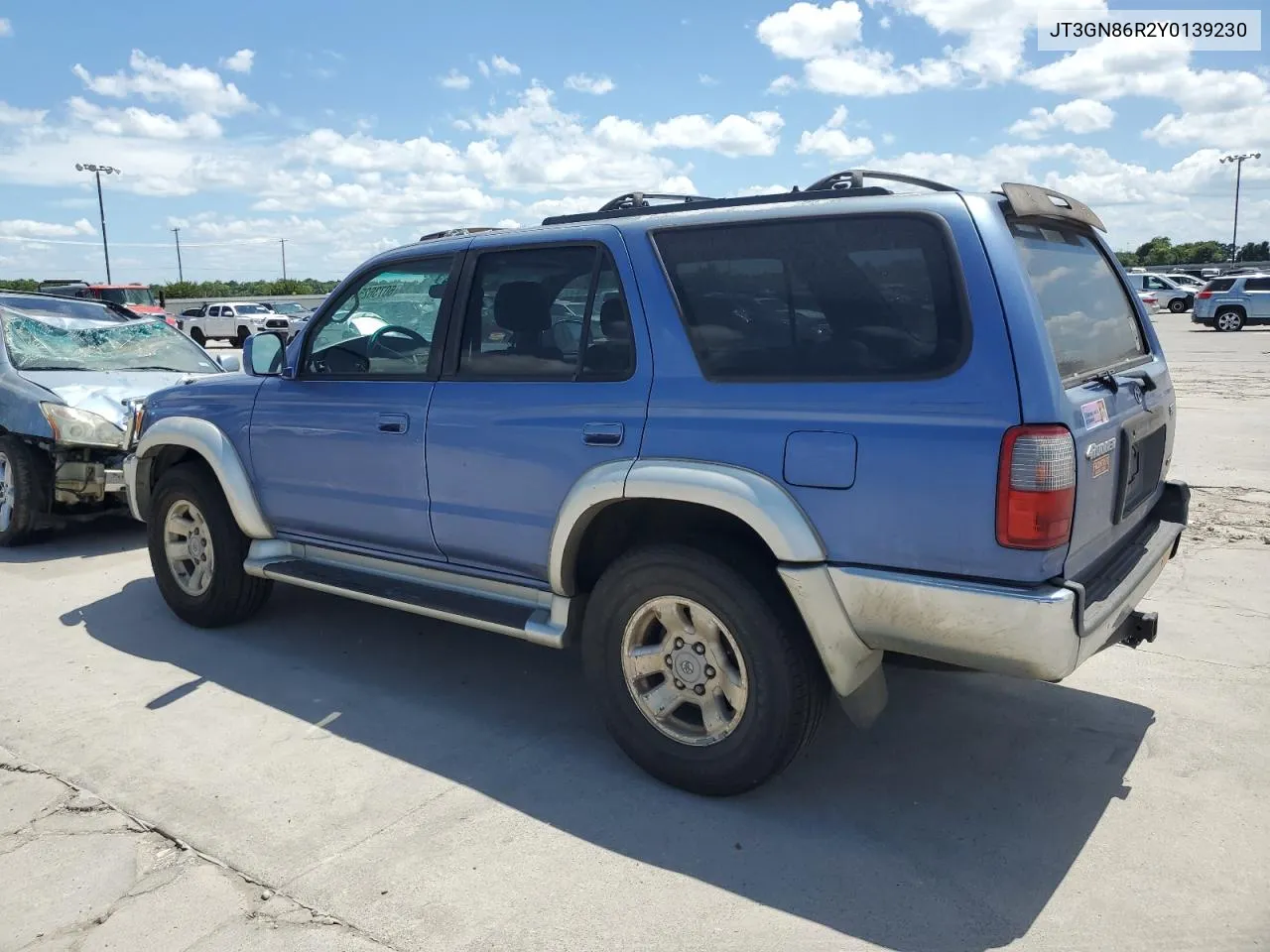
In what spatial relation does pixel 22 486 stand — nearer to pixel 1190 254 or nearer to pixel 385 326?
pixel 385 326

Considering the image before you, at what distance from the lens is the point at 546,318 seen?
12.6 feet

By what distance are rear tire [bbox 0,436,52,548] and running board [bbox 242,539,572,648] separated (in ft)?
10.1

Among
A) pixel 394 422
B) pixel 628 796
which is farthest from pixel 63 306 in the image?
pixel 628 796

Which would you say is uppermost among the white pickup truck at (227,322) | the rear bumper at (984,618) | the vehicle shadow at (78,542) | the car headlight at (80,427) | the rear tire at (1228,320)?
the white pickup truck at (227,322)

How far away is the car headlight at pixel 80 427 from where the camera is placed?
6.85m

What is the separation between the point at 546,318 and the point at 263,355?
1.86 metres

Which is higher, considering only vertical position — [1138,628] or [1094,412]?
[1094,412]

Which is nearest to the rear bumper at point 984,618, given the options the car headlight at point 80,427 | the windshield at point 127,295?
the car headlight at point 80,427

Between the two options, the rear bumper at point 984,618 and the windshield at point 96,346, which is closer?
the rear bumper at point 984,618

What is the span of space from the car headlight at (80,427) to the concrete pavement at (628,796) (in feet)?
6.49

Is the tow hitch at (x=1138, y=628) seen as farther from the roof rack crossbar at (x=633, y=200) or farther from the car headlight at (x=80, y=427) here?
the car headlight at (x=80, y=427)

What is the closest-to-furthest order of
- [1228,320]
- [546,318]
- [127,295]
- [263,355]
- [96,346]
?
[546,318], [263,355], [96,346], [1228,320], [127,295]

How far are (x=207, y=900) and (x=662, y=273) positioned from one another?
244cm

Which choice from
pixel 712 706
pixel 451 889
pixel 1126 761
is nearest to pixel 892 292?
pixel 712 706
